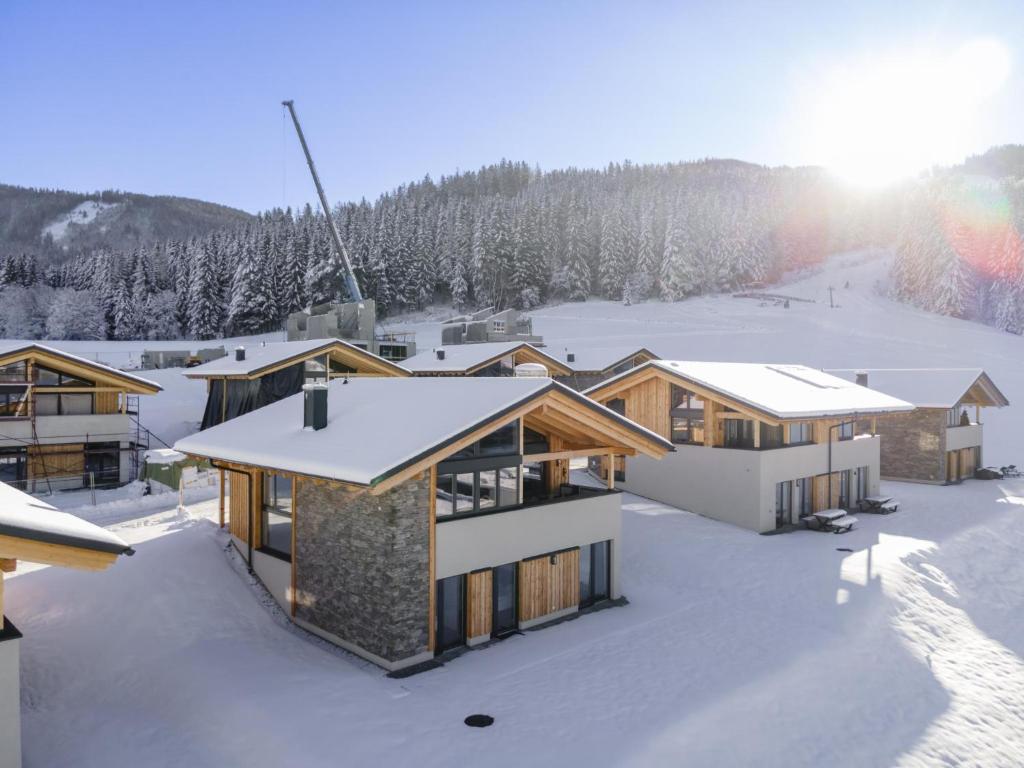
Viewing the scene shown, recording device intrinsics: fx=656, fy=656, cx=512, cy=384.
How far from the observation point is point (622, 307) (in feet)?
247

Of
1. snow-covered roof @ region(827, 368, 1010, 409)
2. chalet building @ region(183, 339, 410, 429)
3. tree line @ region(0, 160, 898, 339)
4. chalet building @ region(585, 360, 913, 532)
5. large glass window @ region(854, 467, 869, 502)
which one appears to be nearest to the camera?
chalet building @ region(585, 360, 913, 532)

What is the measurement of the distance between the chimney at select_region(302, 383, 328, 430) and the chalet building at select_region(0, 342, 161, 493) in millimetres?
14674

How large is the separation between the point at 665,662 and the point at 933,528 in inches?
581

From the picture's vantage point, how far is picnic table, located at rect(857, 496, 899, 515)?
906 inches

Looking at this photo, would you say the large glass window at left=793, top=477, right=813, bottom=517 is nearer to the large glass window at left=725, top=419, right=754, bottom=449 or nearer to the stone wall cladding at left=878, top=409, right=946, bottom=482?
the large glass window at left=725, top=419, right=754, bottom=449

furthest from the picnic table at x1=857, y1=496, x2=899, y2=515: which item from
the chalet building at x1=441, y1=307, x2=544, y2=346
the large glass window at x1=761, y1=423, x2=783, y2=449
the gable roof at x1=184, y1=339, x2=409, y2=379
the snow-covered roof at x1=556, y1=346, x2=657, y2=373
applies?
the chalet building at x1=441, y1=307, x2=544, y2=346

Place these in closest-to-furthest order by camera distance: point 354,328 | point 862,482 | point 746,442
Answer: point 746,442, point 862,482, point 354,328

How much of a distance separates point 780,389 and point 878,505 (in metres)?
5.46

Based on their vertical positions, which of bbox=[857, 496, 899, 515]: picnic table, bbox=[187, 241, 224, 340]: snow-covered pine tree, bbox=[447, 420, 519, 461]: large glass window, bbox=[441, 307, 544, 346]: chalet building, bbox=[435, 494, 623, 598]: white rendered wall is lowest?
bbox=[857, 496, 899, 515]: picnic table

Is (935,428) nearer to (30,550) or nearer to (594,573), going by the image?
(594,573)

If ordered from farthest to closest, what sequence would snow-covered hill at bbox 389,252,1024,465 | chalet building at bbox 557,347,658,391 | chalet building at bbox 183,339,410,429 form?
1. snow-covered hill at bbox 389,252,1024,465
2. chalet building at bbox 557,347,658,391
3. chalet building at bbox 183,339,410,429

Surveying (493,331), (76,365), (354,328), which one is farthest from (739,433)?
(493,331)

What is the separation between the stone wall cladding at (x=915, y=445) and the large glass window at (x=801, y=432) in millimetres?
9777

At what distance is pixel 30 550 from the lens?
5629mm
